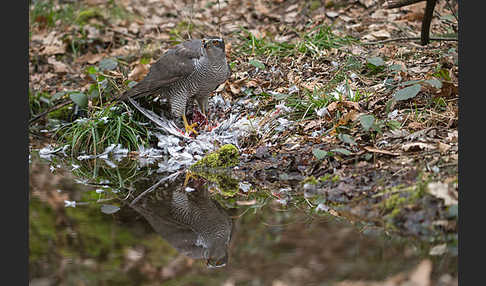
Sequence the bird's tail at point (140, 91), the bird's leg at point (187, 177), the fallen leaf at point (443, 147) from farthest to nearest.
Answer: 1. the bird's tail at point (140, 91)
2. the bird's leg at point (187, 177)
3. the fallen leaf at point (443, 147)

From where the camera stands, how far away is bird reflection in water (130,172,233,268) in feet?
9.82

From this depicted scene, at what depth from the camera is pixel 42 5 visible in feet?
28.5

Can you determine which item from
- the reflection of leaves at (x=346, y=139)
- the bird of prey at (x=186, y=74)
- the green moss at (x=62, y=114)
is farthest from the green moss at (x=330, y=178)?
the green moss at (x=62, y=114)

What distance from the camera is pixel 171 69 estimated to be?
16.9 ft

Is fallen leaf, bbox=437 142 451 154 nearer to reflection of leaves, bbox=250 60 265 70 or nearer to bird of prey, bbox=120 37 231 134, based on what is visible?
bird of prey, bbox=120 37 231 134

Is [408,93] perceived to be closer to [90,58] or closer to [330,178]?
[330,178]

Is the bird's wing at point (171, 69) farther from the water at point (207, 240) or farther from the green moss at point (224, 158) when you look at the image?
the water at point (207, 240)

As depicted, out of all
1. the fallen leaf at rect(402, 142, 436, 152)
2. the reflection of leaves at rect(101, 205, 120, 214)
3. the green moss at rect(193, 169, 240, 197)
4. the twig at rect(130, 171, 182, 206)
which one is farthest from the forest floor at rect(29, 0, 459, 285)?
the reflection of leaves at rect(101, 205, 120, 214)

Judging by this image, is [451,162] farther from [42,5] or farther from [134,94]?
→ [42,5]

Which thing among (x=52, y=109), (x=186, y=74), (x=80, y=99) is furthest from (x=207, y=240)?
(x=52, y=109)

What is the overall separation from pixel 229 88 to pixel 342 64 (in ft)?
4.25

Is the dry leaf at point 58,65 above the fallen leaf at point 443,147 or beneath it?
beneath

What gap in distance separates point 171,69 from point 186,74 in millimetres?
170

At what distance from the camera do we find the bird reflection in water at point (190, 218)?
2992 millimetres
